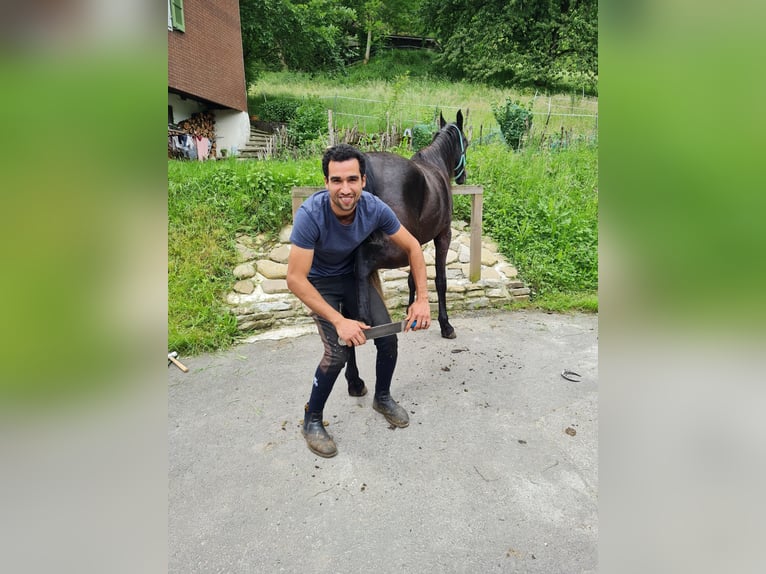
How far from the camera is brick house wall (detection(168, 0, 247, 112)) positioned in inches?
408

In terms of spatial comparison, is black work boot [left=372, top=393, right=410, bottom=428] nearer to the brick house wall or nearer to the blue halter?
the blue halter

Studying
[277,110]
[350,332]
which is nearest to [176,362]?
[350,332]

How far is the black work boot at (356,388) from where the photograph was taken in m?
3.18

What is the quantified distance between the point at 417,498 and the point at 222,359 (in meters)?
2.31

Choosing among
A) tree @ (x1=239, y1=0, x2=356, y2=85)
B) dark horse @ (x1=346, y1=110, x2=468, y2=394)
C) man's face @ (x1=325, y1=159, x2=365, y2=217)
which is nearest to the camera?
man's face @ (x1=325, y1=159, x2=365, y2=217)

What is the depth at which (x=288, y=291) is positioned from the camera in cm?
462

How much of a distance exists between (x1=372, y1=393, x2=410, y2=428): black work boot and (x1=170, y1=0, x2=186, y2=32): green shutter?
10.6 m

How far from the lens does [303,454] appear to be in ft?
8.46

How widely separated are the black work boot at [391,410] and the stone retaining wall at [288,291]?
6.04 feet

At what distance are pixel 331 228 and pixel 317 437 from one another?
1270 mm

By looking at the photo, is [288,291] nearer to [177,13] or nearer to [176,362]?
[176,362]

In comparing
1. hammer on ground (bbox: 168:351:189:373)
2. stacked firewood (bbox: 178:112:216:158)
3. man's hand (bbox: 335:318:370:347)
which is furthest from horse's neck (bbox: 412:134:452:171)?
stacked firewood (bbox: 178:112:216:158)

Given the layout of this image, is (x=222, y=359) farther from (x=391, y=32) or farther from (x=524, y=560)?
(x=391, y=32)
